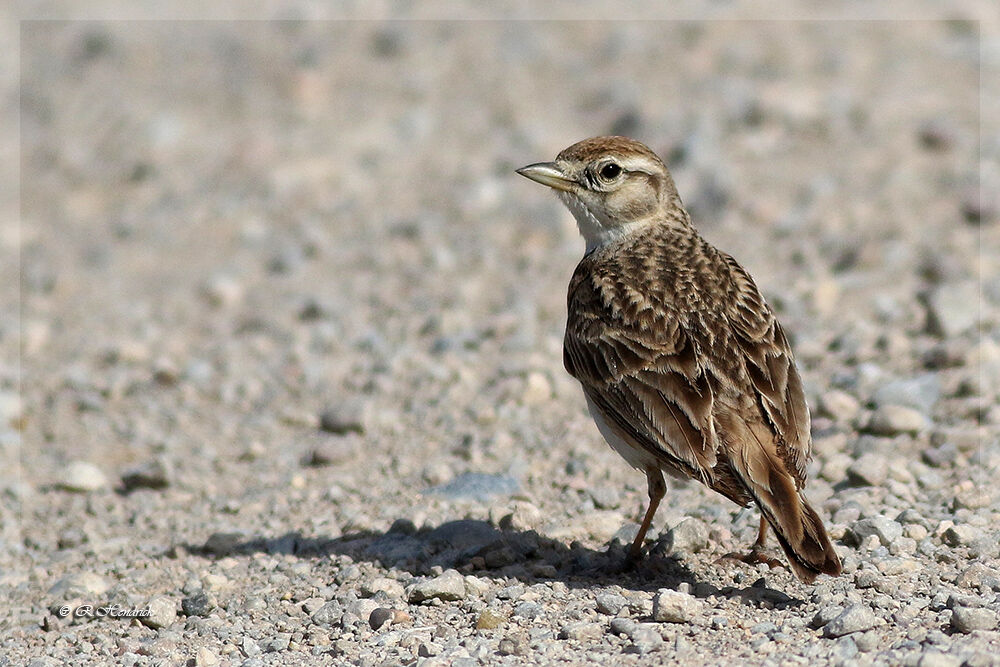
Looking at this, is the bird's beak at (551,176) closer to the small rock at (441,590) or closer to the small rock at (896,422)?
the small rock at (896,422)

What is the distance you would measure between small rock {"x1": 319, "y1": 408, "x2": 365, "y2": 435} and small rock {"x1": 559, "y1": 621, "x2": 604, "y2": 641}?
302 cm

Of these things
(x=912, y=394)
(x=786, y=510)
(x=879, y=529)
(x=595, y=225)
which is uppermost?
(x=595, y=225)

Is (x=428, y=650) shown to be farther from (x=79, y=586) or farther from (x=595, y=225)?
(x=595, y=225)

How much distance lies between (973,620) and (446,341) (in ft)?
15.2

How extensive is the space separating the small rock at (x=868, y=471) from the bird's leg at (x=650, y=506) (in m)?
1.13

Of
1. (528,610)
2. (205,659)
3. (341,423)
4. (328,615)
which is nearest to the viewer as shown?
(205,659)

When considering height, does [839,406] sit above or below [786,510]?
above

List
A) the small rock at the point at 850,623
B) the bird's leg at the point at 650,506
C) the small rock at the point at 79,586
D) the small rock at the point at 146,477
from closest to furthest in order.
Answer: the small rock at the point at 850,623
the bird's leg at the point at 650,506
the small rock at the point at 79,586
the small rock at the point at 146,477

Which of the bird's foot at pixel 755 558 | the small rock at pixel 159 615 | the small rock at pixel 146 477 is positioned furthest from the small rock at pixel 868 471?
the small rock at pixel 146 477

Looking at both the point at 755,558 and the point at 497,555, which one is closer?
the point at 755,558

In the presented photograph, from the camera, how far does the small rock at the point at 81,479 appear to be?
747cm

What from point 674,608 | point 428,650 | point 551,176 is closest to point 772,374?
point 674,608

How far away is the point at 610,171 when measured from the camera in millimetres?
6629

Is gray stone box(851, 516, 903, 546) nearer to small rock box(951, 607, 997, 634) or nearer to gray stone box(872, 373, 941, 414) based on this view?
small rock box(951, 607, 997, 634)
